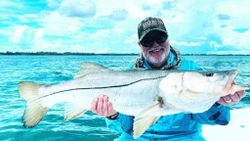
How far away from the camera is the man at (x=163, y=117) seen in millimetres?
4340

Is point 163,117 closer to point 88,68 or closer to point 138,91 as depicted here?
point 138,91

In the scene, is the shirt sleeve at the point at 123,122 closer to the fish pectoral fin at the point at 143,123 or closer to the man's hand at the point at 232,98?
→ the fish pectoral fin at the point at 143,123

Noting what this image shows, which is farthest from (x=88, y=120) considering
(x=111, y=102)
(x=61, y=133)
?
(x=111, y=102)

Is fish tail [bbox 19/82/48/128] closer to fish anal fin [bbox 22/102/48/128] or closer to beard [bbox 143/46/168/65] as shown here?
fish anal fin [bbox 22/102/48/128]

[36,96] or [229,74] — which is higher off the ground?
[229,74]

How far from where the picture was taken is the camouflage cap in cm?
440

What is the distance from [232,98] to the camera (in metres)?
3.49

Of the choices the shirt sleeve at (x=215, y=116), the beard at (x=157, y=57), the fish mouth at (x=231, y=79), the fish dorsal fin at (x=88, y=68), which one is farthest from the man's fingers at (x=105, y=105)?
the fish mouth at (x=231, y=79)

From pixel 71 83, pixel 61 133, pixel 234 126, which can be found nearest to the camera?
pixel 71 83

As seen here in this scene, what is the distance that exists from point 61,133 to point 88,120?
1320 mm

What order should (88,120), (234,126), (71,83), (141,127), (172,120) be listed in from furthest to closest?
1. (88,120)
2. (234,126)
3. (172,120)
4. (71,83)
5. (141,127)

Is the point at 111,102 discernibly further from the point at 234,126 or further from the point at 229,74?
the point at 234,126

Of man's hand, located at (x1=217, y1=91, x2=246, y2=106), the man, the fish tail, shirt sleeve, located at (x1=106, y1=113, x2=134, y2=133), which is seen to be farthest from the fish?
shirt sleeve, located at (x1=106, y1=113, x2=134, y2=133)

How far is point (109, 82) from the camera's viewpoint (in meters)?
3.77
